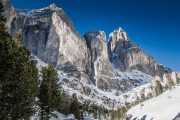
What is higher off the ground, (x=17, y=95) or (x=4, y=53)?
(x=4, y=53)

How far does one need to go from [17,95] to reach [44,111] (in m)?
29.5

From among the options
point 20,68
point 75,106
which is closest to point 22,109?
point 20,68

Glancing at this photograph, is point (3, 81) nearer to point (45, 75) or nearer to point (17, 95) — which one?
point (17, 95)

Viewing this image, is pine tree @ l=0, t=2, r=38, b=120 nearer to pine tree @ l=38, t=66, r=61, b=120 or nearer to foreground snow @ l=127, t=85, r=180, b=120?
pine tree @ l=38, t=66, r=61, b=120

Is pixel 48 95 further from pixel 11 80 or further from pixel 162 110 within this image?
pixel 162 110

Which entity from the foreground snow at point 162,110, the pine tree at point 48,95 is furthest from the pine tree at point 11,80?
the foreground snow at point 162,110

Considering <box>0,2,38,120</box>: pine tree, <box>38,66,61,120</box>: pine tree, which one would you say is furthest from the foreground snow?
<box>0,2,38,120</box>: pine tree

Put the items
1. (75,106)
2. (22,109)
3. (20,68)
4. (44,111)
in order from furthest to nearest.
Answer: (75,106) → (44,111) → (22,109) → (20,68)

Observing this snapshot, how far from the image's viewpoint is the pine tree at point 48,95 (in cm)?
5825

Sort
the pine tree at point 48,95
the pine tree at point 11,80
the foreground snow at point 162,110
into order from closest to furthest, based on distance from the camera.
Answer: the pine tree at point 11,80, the pine tree at point 48,95, the foreground snow at point 162,110

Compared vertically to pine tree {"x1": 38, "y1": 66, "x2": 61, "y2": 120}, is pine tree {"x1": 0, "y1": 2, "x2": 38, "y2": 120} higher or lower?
lower

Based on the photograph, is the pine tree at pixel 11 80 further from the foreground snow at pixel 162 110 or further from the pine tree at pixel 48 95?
the foreground snow at pixel 162 110

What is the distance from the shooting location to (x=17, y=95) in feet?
99.3

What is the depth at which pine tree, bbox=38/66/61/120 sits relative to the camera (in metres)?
58.2
